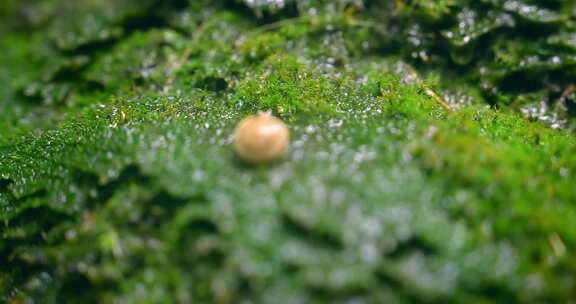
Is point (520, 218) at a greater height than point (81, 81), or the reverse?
point (81, 81)

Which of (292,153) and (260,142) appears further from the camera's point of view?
(292,153)

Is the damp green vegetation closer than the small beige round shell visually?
Yes

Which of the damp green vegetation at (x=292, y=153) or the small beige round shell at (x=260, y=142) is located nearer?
the damp green vegetation at (x=292, y=153)

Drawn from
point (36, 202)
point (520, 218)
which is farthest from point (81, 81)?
point (520, 218)

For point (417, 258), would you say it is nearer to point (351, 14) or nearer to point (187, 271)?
point (187, 271)
